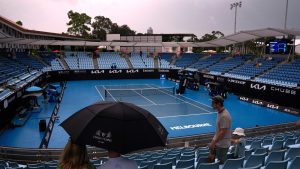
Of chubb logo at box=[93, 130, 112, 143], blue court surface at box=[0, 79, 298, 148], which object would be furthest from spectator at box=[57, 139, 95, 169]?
blue court surface at box=[0, 79, 298, 148]

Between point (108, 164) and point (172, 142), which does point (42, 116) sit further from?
point (108, 164)

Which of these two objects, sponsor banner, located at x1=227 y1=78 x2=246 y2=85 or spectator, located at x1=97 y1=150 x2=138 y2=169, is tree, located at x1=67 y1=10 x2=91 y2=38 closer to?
sponsor banner, located at x1=227 y1=78 x2=246 y2=85

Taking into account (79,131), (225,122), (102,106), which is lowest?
(225,122)

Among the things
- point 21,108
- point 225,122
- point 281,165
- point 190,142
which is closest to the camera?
point 281,165

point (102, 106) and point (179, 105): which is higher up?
point (102, 106)

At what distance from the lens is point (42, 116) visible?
22.0 metres

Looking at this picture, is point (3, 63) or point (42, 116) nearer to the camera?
point (42, 116)

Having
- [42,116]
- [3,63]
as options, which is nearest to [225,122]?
[42,116]

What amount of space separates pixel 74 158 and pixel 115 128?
640mm

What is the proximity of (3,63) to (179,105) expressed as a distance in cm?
2000

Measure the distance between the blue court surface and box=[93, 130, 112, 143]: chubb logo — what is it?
13007 mm

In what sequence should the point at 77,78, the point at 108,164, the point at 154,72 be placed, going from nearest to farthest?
the point at 108,164 → the point at 77,78 → the point at 154,72

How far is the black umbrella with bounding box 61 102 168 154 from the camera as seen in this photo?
3299 mm

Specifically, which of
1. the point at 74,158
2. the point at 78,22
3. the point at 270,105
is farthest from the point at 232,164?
the point at 78,22
